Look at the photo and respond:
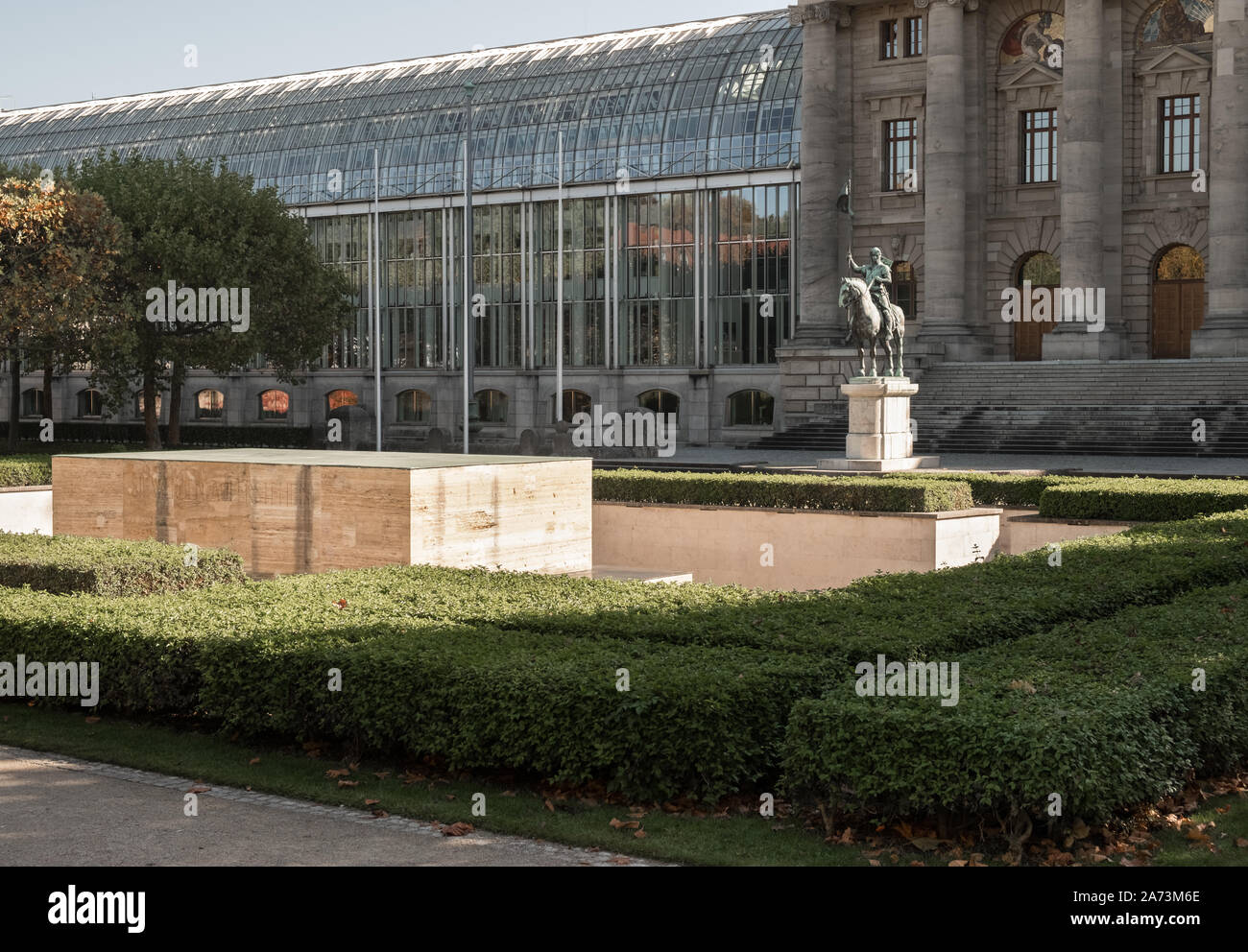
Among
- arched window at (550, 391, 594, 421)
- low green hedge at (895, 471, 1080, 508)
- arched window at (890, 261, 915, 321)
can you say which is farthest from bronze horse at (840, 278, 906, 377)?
arched window at (550, 391, 594, 421)

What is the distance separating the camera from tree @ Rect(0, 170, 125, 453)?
46.5m

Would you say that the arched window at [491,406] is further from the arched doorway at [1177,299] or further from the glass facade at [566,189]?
the arched doorway at [1177,299]

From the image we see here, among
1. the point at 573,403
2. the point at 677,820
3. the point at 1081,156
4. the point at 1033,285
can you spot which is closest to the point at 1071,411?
the point at 1081,156

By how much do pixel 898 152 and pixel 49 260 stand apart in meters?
36.8

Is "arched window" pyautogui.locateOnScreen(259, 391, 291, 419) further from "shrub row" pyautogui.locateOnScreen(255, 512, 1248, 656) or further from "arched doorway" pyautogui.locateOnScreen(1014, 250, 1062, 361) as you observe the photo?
"shrub row" pyautogui.locateOnScreen(255, 512, 1248, 656)

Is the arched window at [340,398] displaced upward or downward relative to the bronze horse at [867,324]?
downward

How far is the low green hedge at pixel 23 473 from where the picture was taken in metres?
36.6

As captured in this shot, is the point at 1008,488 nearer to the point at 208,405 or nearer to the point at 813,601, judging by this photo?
the point at 813,601

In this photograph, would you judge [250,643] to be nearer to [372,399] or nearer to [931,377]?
[931,377]

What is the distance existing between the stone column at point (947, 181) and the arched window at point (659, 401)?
1333cm

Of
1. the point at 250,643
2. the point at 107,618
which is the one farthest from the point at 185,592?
the point at 250,643

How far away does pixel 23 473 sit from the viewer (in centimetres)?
3700

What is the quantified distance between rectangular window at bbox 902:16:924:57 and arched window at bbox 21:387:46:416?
5689 centimetres

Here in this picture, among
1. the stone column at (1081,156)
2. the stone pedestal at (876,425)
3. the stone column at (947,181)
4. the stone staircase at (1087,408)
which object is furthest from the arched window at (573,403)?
the stone pedestal at (876,425)
